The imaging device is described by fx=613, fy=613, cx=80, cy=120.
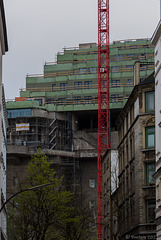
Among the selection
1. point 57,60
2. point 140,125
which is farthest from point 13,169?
point 140,125

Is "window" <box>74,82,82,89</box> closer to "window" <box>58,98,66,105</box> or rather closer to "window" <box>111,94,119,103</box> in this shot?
"window" <box>58,98,66,105</box>

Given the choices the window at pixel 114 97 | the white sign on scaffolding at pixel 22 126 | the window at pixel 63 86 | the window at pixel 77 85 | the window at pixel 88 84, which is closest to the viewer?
the white sign on scaffolding at pixel 22 126

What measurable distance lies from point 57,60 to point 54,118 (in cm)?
2321

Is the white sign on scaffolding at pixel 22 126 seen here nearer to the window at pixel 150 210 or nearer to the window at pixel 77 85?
the window at pixel 77 85

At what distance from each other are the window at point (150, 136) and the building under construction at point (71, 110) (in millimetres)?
55572

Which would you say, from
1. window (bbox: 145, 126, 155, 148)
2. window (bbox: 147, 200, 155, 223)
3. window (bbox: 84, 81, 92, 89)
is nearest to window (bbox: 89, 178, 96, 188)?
window (bbox: 84, 81, 92, 89)

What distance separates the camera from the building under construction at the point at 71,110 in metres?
117

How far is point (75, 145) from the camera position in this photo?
12306 cm

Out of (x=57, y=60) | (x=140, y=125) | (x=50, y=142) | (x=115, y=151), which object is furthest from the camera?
(x=57, y=60)

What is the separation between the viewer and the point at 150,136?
A: 50.6 m

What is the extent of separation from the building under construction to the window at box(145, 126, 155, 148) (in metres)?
55.6

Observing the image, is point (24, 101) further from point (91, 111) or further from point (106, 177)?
point (106, 177)

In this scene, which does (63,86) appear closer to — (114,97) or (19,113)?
(114,97)

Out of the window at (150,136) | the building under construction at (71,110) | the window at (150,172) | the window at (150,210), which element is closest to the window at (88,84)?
the building under construction at (71,110)
